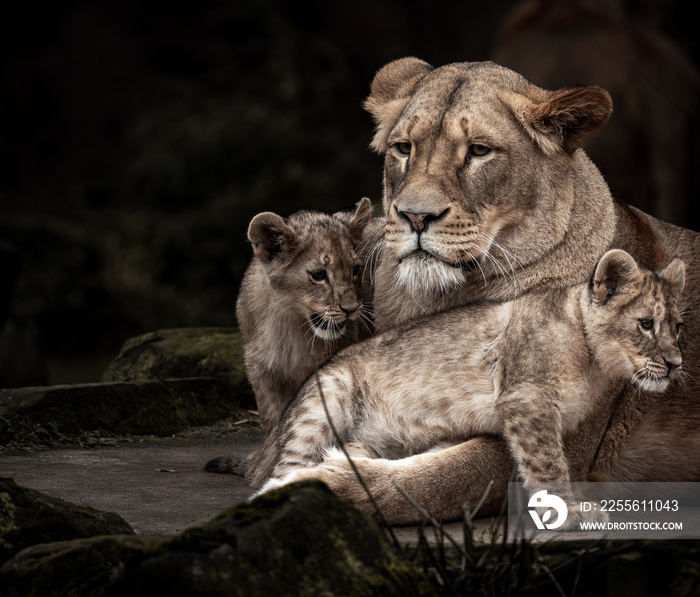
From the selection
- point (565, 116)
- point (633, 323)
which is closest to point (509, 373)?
point (633, 323)

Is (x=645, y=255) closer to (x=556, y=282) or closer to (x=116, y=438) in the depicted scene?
(x=556, y=282)

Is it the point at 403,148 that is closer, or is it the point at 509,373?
the point at 509,373

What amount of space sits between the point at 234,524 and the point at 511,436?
1536 millimetres

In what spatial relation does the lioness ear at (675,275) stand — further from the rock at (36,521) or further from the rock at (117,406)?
the rock at (117,406)

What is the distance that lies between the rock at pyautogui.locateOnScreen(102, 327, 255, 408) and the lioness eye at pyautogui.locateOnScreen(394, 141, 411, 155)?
3.22m

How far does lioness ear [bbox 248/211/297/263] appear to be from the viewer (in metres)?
5.79

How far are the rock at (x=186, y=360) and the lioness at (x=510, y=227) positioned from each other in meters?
3.03

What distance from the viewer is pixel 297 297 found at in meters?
5.75

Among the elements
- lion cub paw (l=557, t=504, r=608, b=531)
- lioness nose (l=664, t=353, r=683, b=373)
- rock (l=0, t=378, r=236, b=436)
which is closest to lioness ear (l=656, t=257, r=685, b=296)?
lioness nose (l=664, t=353, r=683, b=373)

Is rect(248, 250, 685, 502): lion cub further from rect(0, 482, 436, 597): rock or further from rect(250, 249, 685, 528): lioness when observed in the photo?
rect(0, 482, 436, 597): rock

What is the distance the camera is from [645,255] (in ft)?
15.7

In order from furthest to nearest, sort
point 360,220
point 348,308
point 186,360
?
1. point 186,360
2. point 360,220
3. point 348,308

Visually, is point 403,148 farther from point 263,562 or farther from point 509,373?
point 263,562

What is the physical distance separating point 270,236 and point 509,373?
2.10m
